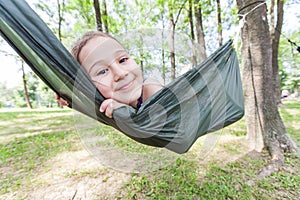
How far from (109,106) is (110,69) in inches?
7.9

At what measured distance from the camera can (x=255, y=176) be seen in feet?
4.92

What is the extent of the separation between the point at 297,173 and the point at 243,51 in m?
1.25

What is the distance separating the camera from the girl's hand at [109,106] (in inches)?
35.0

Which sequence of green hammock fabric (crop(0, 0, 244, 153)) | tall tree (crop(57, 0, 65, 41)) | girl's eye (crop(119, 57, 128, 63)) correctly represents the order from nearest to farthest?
green hammock fabric (crop(0, 0, 244, 153))
girl's eye (crop(119, 57, 128, 63))
tall tree (crop(57, 0, 65, 41))

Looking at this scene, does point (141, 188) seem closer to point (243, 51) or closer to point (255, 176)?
point (255, 176)

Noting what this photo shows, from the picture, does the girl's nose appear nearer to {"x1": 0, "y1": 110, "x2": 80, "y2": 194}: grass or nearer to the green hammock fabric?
the green hammock fabric

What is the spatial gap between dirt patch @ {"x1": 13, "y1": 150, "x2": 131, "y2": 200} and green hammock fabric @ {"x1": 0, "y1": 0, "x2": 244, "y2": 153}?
29.0 inches

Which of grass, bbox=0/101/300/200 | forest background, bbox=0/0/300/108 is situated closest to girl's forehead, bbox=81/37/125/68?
forest background, bbox=0/0/300/108

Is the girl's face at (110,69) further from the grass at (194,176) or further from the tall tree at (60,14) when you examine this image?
the tall tree at (60,14)

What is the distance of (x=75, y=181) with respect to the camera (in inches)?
59.6

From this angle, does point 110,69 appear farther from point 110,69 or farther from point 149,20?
point 149,20

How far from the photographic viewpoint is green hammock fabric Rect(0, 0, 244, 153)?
0.82 metres

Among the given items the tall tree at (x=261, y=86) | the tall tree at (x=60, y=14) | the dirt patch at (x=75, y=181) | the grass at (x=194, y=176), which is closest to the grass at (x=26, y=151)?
the grass at (x=194, y=176)

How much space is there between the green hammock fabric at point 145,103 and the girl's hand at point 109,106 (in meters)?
0.03
